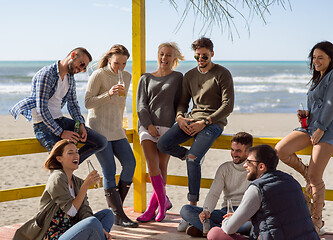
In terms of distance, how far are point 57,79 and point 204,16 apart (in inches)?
49.5

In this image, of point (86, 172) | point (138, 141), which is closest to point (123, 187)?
point (138, 141)

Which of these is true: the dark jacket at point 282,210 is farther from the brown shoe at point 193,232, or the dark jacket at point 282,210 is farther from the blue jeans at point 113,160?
the blue jeans at point 113,160

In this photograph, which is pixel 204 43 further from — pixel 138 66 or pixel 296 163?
pixel 296 163

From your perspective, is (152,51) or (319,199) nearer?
(319,199)

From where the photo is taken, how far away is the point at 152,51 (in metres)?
32.6

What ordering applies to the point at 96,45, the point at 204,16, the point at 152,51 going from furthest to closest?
the point at 96,45 → the point at 152,51 → the point at 204,16

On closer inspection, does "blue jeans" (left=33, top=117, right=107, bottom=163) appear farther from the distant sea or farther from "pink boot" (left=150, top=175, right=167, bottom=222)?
the distant sea

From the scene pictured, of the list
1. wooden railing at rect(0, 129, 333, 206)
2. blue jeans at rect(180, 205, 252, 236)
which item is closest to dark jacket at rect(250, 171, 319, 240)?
blue jeans at rect(180, 205, 252, 236)

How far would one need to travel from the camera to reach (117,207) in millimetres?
4539

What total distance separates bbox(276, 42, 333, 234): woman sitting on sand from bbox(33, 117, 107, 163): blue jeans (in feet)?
4.71

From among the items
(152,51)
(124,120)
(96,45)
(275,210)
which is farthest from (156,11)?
(275,210)

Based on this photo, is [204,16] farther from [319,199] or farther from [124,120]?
[319,199]

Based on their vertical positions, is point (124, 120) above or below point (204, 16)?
below

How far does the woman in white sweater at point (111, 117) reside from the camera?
14.5 ft
